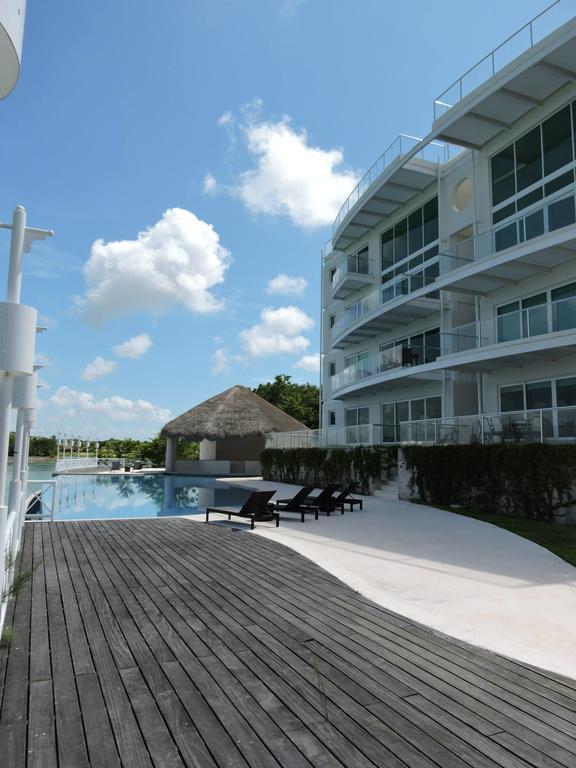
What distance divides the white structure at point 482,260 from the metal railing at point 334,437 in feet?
0.27

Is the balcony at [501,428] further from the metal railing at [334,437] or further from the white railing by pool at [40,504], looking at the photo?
the white railing by pool at [40,504]

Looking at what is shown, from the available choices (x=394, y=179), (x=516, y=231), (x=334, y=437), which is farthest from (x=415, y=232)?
(x=334, y=437)

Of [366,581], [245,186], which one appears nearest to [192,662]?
[366,581]

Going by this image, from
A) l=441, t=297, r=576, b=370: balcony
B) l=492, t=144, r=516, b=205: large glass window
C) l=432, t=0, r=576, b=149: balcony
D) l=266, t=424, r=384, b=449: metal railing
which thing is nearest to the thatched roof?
l=266, t=424, r=384, b=449: metal railing

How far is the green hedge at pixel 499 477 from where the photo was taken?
1216 centimetres

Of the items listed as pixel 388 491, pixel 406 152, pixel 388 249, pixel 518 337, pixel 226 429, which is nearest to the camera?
pixel 518 337

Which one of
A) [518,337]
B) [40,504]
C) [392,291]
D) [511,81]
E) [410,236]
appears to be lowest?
[40,504]

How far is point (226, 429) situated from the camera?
33594 mm

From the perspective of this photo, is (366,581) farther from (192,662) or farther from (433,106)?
(433,106)

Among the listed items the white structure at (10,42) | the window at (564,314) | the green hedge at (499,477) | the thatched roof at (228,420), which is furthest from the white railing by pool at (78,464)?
the white structure at (10,42)

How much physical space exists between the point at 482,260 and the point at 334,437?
9.58 m

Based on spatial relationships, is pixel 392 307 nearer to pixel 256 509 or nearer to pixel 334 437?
pixel 334 437

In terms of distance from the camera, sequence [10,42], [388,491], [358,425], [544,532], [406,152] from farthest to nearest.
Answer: [358,425]
[406,152]
[388,491]
[544,532]
[10,42]

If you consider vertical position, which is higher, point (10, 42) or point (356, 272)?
point (356, 272)
